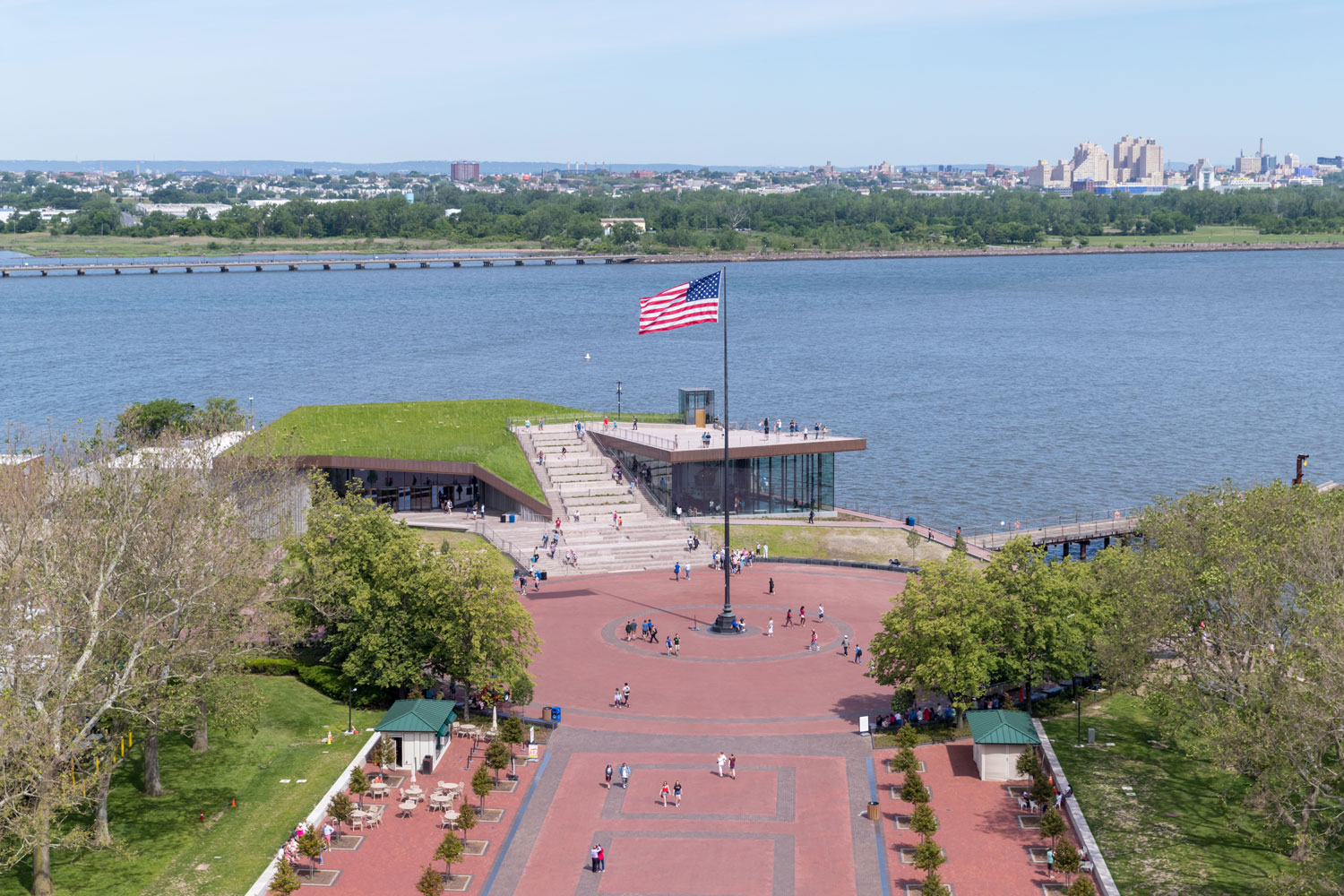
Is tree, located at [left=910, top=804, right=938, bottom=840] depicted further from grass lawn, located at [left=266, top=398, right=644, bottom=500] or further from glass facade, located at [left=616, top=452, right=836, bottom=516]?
grass lawn, located at [left=266, top=398, right=644, bottom=500]

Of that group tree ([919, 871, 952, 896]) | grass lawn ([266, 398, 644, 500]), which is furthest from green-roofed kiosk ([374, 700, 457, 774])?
grass lawn ([266, 398, 644, 500])

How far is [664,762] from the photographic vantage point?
4769 cm

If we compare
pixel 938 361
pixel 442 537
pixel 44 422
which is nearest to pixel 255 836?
pixel 442 537

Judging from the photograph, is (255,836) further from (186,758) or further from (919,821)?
(919,821)

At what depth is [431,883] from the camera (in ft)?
124

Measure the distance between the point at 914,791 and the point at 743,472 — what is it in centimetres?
3981

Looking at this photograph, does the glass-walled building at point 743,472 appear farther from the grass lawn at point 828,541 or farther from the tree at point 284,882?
the tree at point 284,882

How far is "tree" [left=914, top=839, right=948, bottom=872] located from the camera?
1542 inches

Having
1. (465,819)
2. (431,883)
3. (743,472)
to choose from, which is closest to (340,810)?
(465,819)

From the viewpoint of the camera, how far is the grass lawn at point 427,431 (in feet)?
275

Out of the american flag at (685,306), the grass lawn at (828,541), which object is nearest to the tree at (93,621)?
the american flag at (685,306)

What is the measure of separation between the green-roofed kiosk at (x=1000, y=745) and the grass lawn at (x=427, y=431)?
130ft

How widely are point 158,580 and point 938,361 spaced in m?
133

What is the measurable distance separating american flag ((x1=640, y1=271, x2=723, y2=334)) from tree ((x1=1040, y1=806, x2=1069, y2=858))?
27.2m
